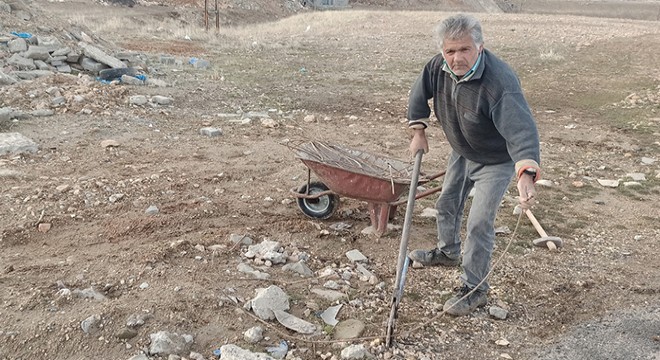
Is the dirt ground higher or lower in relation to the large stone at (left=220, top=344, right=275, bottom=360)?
lower

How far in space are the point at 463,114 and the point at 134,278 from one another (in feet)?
7.80

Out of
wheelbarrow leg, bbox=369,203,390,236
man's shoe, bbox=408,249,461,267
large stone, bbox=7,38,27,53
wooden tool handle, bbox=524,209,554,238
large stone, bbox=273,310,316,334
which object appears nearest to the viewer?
large stone, bbox=273,310,316,334

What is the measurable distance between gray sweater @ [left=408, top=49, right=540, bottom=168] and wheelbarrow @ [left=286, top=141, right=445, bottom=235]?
0.86m

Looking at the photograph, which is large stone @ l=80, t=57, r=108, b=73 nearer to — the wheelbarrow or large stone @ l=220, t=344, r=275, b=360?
the wheelbarrow

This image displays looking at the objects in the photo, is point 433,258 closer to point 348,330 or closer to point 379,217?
point 379,217

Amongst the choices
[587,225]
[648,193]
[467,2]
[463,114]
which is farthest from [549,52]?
[467,2]

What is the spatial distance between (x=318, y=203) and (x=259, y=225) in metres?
0.56

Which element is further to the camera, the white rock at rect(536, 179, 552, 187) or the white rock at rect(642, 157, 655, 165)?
the white rock at rect(642, 157, 655, 165)

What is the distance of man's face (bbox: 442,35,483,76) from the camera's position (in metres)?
3.12

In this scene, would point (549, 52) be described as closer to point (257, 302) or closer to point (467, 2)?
point (257, 302)

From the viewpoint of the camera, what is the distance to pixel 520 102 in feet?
10.4

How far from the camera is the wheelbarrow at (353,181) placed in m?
4.54

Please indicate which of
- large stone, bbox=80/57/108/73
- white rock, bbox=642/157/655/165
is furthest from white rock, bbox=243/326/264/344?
large stone, bbox=80/57/108/73

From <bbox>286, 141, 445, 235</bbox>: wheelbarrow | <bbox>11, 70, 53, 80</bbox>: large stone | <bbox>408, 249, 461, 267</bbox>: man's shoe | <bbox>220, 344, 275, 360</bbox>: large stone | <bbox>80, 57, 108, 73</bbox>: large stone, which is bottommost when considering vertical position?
<bbox>80, 57, 108, 73</bbox>: large stone
